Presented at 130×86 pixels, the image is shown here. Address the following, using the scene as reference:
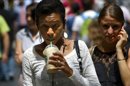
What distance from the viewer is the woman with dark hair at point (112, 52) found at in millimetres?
5086

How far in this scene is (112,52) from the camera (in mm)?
5297

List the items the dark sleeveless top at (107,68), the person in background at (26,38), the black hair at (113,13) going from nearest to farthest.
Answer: the dark sleeveless top at (107,68) → the black hair at (113,13) → the person in background at (26,38)

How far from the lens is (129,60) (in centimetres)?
516

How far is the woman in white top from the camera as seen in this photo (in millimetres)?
4344

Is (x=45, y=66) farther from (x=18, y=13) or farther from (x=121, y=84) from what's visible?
(x=18, y=13)

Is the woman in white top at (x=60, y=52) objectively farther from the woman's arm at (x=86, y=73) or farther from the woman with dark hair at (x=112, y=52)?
the woman with dark hair at (x=112, y=52)

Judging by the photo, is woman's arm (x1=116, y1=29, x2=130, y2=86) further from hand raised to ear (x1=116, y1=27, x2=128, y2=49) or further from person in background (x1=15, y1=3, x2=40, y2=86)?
person in background (x1=15, y1=3, x2=40, y2=86)

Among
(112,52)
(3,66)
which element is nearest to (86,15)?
(3,66)

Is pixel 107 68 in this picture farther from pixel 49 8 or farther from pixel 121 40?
pixel 49 8

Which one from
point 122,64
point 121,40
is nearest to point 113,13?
point 121,40

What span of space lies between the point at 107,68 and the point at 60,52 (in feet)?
3.49

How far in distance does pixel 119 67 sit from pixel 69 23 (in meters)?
8.12

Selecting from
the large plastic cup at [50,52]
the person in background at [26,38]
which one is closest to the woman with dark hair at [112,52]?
the large plastic cup at [50,52]

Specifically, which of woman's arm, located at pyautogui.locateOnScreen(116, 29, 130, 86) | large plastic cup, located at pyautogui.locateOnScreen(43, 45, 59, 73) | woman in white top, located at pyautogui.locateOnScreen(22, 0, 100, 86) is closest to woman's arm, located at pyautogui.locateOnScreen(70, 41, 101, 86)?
woman in white top, located at pyautogui.locateOnScreen(22, 0, 100, 86)
